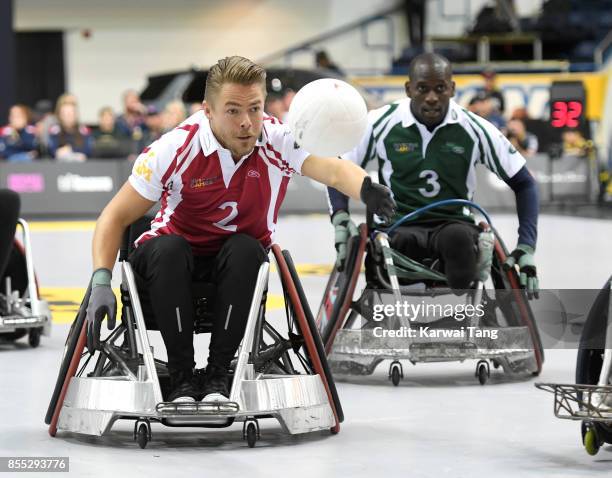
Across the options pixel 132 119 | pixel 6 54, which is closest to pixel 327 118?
pixel 132 119

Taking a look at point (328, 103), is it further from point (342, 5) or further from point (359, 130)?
point (342, 5)

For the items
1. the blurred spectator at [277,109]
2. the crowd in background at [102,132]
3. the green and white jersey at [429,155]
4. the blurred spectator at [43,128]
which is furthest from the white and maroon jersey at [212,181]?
the blurred spectator at [43,128]

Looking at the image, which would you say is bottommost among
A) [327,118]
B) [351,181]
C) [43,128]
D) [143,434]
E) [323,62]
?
[143,434]

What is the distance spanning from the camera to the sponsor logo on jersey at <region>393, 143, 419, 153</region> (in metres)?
7.76

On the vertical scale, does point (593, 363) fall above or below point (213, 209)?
below

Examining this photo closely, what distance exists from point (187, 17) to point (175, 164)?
2790 centimetres

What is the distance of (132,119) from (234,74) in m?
17.3

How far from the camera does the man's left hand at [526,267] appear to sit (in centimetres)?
721

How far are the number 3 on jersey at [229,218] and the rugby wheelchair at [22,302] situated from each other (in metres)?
2.93

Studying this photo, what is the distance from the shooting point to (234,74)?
213 inches

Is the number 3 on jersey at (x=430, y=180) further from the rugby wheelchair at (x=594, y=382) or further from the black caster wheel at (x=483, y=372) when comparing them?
the rugby wheelchair at (x=594, y=382)

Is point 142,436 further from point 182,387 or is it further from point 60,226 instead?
point 60,226

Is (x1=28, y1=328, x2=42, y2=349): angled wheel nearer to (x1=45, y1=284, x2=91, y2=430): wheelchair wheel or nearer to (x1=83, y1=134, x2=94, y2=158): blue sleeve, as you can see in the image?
(x1=45, y1=284, x2=91, y2=430): wheelchair wheel

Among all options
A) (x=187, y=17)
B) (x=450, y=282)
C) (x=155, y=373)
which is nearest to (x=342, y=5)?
(x=187, y=17)
